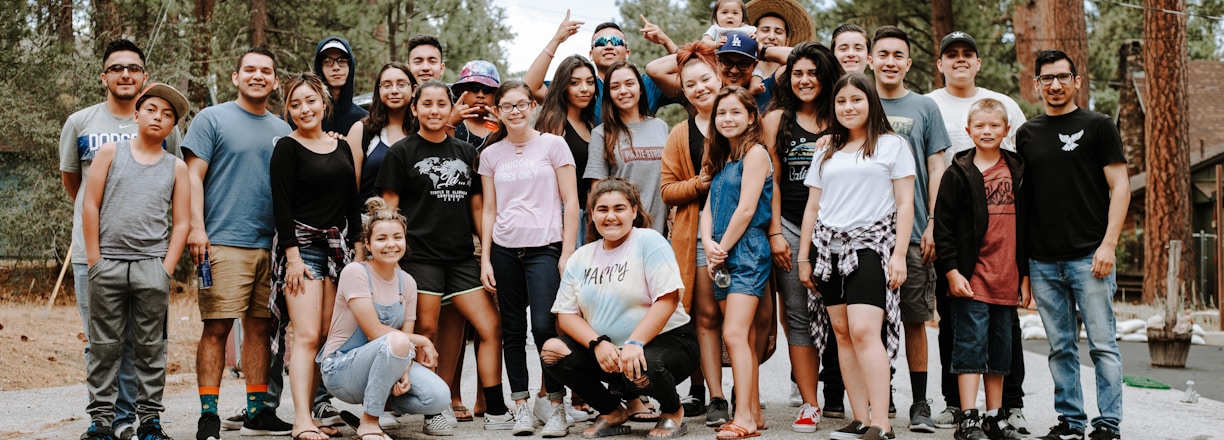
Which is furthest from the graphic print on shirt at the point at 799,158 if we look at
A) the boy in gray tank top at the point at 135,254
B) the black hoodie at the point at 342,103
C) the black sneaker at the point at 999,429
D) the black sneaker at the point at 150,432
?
the black sneaker at the point at 150,432

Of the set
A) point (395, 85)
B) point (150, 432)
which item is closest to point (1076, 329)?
point (395, 85)

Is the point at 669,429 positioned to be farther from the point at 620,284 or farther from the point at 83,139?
the point at 83,139

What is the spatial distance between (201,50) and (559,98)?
13.2 metres

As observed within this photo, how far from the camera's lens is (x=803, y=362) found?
5.41m

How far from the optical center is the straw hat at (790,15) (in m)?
7.05

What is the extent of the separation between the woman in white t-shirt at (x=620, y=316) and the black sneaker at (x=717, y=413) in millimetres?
274

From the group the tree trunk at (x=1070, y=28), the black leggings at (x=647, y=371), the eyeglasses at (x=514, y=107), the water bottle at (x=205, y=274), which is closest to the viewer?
the black leggings at (x=647, y=371)

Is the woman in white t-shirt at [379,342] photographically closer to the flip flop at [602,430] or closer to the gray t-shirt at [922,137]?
the flip flop at [602,430]

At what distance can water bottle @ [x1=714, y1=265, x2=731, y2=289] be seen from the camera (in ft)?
17.4

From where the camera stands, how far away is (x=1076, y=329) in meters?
5.36

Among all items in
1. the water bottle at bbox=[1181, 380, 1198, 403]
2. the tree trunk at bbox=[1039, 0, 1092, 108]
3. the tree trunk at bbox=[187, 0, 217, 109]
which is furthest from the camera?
the tree trunk at bbox=[1039, 0, 1092, 108]

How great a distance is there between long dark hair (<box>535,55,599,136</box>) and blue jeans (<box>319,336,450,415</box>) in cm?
161

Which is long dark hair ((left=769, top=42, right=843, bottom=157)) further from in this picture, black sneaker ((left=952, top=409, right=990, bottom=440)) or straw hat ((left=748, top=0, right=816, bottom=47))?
black sneaker ((left=952, top=409, right=990, bottom=440))

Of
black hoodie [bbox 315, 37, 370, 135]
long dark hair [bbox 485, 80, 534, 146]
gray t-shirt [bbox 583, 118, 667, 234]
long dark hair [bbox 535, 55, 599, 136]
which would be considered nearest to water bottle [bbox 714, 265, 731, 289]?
gray t-shirt [bbox 583, 118, 667, 234]
